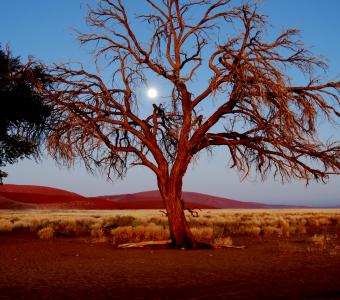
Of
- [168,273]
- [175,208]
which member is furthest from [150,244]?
[168,273]

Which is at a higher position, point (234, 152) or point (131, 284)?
point (234, 152)

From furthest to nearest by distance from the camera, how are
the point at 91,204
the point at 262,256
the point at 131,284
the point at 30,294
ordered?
the point at 91,204 < the point at 262,256 < the point at 131,284 < the point at 30,294

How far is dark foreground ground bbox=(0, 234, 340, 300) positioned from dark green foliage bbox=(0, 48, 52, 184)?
13.0 ft

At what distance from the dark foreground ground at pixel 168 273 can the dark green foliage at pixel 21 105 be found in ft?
13.0

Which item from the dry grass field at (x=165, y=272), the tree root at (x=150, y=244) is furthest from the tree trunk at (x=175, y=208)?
the tree root at (x=150, y=244)

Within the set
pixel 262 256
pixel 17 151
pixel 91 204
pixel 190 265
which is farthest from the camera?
pixel 91 204

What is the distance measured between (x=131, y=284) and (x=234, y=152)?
672 centimetres

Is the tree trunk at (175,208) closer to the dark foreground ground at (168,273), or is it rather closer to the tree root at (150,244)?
the dark foreground ground at (168,273)

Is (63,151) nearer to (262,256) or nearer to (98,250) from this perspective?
(98,250)

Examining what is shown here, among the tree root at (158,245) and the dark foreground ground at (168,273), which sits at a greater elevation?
the tree root at (158,245)

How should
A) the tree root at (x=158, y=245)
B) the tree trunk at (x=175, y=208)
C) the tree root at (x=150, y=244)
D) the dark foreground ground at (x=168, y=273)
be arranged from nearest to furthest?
the dark foreground ground at (x=168, y=273) < the tree trunk at (x=175, y=208) < the tree root at (x=158, y=245) < the tree root at (x=150, y=244)

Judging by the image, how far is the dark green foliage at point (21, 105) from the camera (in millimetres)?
15180

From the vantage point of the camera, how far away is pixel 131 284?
8656 millimetres

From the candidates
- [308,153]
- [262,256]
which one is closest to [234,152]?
[308,153]
